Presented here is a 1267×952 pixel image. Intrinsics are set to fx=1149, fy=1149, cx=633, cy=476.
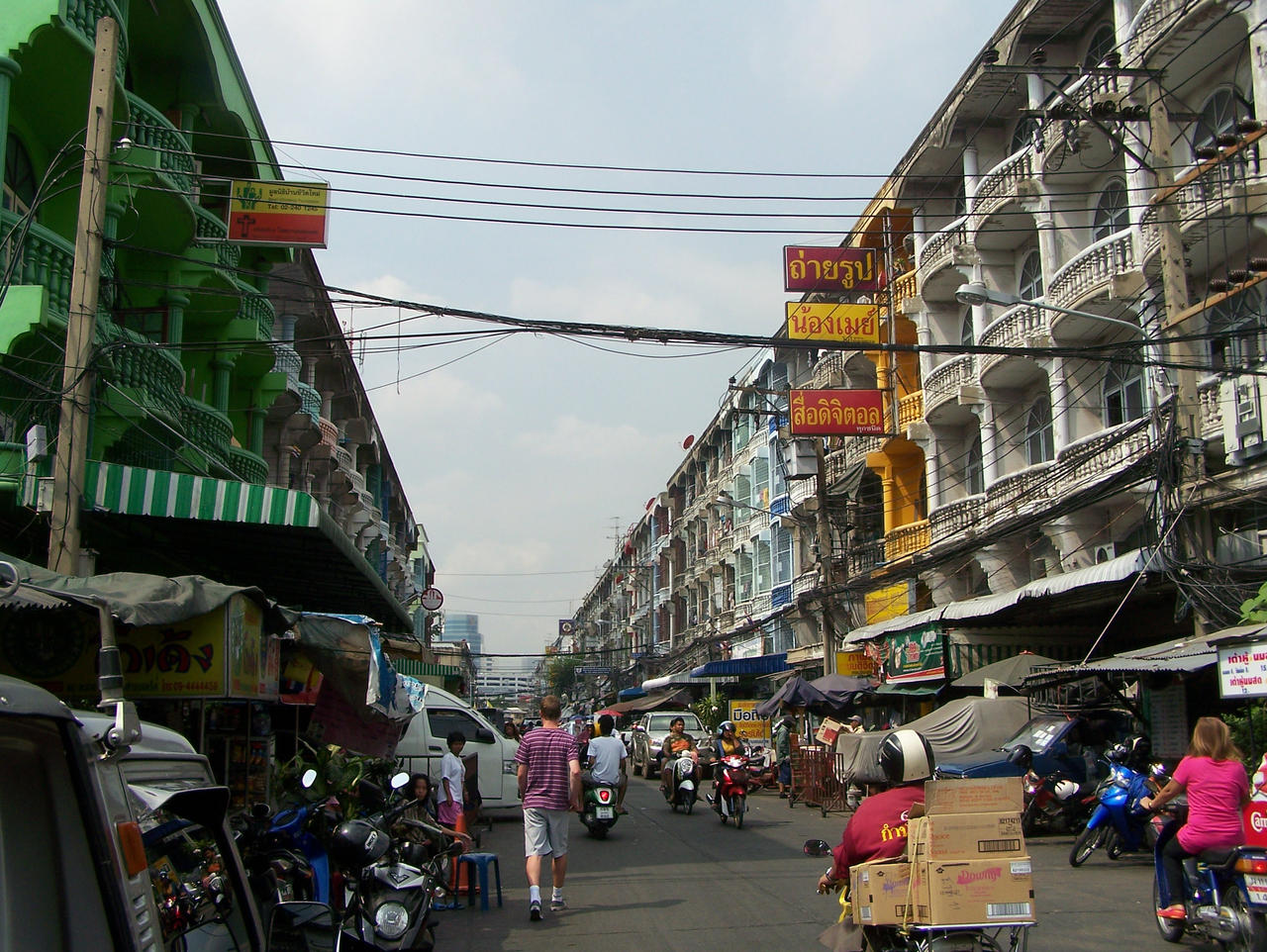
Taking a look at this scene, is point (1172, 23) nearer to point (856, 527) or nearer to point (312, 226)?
point (312, 226)

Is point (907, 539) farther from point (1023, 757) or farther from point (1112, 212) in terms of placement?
point (1023, 757)

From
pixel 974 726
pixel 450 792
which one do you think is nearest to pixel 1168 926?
pixel 450 792

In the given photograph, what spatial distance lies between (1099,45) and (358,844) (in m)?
21.1

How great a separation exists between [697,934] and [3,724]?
7403mm

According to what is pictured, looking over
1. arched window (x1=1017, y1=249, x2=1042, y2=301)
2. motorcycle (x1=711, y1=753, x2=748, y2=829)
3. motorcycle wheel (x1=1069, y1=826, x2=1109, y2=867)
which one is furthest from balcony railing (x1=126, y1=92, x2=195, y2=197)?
arched window (x1=1017, y1=249, x2=1042, y2=301)

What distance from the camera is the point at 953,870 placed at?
5484 mm

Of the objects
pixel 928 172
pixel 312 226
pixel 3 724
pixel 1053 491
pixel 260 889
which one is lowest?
pixel 260 889

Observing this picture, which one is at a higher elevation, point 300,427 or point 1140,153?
point 1140,153

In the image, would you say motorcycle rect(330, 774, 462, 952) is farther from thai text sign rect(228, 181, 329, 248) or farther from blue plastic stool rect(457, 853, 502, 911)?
thai text sign rect(228, 181, 329, 248)

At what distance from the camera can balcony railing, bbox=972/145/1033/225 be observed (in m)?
22.6

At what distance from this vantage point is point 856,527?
3294 centimetres

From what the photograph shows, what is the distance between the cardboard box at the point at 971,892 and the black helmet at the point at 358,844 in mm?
3127

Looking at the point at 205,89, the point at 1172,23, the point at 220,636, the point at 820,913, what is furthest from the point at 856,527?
the point at 220,636

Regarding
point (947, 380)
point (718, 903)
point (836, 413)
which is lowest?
point (718, 903)
